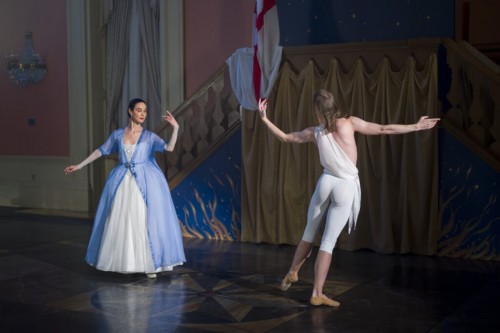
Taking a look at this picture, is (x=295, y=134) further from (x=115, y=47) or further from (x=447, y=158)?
(x=115, y=47)

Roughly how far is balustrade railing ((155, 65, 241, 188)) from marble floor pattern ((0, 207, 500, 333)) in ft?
4.11

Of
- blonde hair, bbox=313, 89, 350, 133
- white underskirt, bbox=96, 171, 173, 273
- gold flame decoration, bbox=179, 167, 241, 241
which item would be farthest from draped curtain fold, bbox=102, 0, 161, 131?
blonde hair, bbox=313, 89, 350, 133

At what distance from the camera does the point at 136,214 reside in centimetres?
601

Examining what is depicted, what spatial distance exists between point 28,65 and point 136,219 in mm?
5777

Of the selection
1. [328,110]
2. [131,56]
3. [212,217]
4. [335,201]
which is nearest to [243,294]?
[335,201]

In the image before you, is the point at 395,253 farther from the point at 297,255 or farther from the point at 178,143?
the point at 178,143

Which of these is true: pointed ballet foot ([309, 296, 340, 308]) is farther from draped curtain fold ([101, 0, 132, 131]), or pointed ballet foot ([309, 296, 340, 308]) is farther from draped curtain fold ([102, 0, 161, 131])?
draped curtain fold ([101, 0, 132, 131])

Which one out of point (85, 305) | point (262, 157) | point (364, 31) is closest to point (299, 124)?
point (262, 157)

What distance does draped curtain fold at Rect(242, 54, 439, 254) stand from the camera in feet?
22.9

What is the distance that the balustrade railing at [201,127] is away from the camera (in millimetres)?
8102

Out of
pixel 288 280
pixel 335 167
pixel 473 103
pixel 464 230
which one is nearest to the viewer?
pixel 335 167

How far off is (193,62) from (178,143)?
1387mm

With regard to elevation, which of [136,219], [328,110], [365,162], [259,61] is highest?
[259,61]

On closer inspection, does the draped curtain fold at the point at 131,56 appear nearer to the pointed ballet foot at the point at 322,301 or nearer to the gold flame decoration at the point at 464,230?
the gold flame decoration at the point at 464,230
